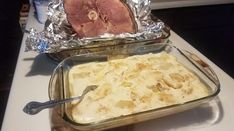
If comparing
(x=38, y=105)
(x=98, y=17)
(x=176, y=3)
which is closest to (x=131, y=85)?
(x=38, y=105)

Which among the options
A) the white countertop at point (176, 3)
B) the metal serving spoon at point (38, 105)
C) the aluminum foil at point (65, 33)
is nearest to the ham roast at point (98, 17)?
the aluminum foil at point (65, 33)

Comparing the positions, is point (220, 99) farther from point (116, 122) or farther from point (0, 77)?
point (0, 77)

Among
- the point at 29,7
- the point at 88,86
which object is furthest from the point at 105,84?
the point at 29,7

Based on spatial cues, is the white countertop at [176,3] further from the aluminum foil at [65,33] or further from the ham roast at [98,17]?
the ham roast at [98,17]

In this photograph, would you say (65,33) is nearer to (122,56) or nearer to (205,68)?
(122,56)

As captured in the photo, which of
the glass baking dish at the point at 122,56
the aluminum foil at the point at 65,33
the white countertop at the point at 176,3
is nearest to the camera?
the glass baking dish at the point at 122,56
